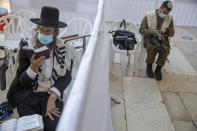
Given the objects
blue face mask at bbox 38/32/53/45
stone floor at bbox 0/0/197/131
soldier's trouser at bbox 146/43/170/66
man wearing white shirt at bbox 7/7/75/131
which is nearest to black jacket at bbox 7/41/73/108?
man wearing white shirt at bbox 7/7/75/131

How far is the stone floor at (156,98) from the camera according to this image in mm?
2082

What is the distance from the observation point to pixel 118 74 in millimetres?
2922

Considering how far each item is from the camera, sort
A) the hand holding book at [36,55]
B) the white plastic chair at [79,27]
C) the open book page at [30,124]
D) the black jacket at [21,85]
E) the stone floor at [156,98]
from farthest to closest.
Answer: the white plastic chair at [79,27] → the stone floor at [156,98] → the black jacket at [21,85] → the hand holding book at [36,55] → the open book page at [30,124]

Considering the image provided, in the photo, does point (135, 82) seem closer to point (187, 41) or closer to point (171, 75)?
point (171, 75)

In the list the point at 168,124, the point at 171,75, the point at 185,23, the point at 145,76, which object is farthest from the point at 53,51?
the point at 185,23

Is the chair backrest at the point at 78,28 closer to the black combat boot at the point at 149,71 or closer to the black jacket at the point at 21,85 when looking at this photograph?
the black combat boot at the point at 149,71

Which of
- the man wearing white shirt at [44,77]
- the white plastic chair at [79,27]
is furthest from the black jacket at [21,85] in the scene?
the white plastic chair at [79,27]

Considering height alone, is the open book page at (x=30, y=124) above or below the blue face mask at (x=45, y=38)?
below

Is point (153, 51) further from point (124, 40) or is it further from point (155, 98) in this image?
point (155, 98)

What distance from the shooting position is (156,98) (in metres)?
2.46

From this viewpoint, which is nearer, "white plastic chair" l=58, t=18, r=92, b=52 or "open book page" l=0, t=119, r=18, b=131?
"open book page" l=0, t=119, r=18, b=131

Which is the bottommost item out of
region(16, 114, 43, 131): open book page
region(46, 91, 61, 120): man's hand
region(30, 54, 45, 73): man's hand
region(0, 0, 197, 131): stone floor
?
region(0, 0, 197, 131): stone floor

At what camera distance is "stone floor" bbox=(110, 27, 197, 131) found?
2082mm

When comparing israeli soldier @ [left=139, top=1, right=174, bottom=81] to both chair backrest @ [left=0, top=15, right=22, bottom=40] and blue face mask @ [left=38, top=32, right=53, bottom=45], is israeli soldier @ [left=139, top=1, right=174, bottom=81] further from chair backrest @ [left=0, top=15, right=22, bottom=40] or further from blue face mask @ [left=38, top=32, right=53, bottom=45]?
chair backrest @ [left=0, top=15, right=22, bottom=40]
